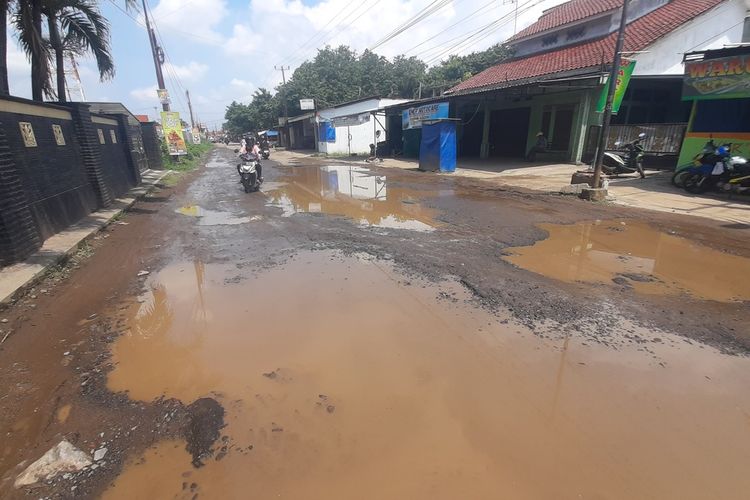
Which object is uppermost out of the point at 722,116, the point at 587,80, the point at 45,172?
the point at 587,80

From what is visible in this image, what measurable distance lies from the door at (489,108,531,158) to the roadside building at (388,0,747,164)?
0.05 metres

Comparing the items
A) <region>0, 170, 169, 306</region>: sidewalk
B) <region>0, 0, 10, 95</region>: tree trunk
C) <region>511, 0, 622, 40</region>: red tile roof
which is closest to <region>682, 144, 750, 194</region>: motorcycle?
<region>511, 0, 622, 40</region>: red tile roof

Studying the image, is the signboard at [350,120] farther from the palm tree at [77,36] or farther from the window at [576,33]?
the palm tree at [77,36]

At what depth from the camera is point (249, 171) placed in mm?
11930

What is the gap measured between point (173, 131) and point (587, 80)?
2010cm

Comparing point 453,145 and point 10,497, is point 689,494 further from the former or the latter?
point 453,145

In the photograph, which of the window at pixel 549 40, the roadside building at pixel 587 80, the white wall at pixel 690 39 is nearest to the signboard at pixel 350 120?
the roadside building at pixel 587 80

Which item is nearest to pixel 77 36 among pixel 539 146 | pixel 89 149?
pixel 89 149

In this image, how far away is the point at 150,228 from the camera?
26.3ft

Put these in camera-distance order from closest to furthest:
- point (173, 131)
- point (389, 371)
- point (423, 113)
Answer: point (389, 371) → point (423, 113) → point (173, 131)

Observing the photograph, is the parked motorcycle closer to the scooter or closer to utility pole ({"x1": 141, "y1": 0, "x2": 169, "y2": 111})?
the scooter

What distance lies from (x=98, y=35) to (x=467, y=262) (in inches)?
532

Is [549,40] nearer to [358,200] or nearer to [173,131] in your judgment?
[358,200]

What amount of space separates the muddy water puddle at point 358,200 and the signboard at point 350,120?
12.5 meters
